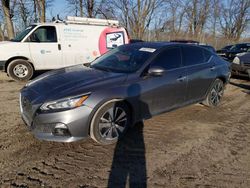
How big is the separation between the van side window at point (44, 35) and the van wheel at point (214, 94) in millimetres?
5956

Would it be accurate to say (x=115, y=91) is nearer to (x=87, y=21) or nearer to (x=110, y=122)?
(x=110, y=122)

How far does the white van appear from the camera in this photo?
27.8 ft

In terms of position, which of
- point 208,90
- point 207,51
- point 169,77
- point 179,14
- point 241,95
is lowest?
point 241,95

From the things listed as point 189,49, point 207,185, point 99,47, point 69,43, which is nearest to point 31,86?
point 207,185

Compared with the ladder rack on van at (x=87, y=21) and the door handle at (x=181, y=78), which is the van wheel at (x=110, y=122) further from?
the ladder rack on van at (x=87, y=21)

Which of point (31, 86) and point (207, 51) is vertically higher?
point (207, 51)

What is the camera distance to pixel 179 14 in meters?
36.8

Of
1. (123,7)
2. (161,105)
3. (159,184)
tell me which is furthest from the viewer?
(123,7)

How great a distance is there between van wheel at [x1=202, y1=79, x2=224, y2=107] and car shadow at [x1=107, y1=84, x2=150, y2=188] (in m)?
2.08

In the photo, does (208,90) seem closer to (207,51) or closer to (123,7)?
(207,51)

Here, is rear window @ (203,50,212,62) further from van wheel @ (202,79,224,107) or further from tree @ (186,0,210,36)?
tree @ (186,0,210,36)

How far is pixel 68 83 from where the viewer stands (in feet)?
12.3

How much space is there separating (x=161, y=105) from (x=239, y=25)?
4556 cm

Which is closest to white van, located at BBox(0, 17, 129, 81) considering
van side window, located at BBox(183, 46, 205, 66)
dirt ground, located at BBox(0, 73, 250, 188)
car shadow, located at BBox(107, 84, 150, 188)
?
dirt ground, located at BBox(0, 73, 250, 188)
